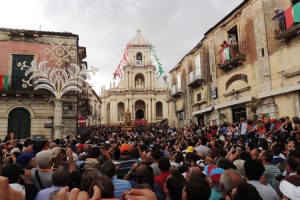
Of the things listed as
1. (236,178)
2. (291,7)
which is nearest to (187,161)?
(236,178)

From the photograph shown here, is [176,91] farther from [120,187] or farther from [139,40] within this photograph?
[139,40]

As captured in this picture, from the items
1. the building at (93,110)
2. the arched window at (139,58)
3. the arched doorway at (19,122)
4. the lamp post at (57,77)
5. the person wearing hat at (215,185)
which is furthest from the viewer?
the arched window at (139,58)

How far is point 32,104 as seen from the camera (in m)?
19.0

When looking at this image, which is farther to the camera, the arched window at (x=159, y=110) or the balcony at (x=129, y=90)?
the arched window at (x=159, y=110)

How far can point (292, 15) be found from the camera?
40.4 ft

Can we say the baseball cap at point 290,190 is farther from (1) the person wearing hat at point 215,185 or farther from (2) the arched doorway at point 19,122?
(2) the arched doorway at point 19,122

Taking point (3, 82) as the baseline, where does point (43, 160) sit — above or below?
below

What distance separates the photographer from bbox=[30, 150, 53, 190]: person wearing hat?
402cm

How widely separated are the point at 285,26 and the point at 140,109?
4714 centimetres

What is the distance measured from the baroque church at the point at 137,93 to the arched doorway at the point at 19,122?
3695 centimetres

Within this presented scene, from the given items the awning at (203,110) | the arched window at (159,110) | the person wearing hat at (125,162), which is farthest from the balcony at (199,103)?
the arched window at (159,110)

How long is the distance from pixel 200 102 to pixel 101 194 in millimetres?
20199

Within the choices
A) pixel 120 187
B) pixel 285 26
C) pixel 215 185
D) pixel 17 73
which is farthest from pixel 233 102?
pixel 17 73

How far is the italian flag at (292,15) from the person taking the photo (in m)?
12.0
